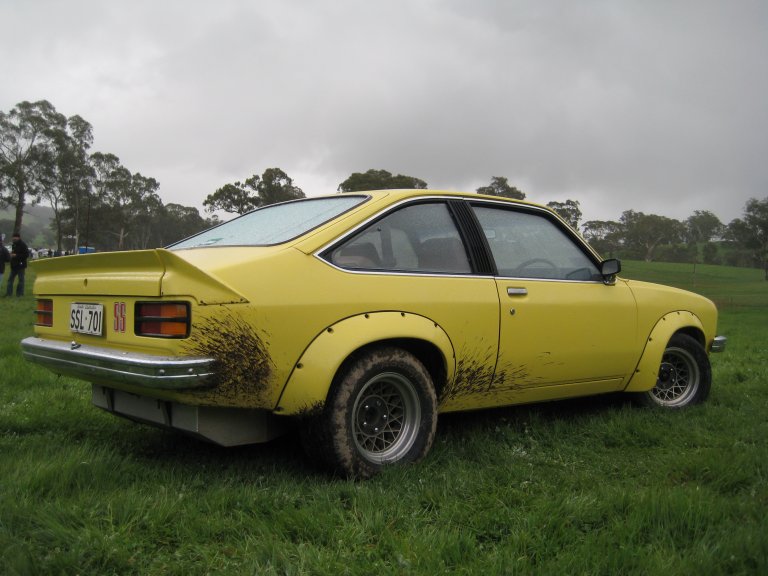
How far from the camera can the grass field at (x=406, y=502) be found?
215cm

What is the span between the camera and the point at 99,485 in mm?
2773

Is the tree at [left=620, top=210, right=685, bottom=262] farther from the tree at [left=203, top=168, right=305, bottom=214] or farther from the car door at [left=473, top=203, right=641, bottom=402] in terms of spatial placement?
the car door at [left=473, top=203, right=641, bottom=402]

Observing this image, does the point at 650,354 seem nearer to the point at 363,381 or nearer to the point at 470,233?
the point at 470,233

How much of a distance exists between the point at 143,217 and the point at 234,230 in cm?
7109

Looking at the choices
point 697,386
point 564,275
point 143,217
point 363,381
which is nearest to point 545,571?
point 363,381

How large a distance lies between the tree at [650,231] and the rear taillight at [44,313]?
166 ft

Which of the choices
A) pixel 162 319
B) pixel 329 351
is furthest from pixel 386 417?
pixel 162 319

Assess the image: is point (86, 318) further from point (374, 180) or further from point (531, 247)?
point (374, 180)

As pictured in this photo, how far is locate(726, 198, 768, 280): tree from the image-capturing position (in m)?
48.9

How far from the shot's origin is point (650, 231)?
52.8 meters

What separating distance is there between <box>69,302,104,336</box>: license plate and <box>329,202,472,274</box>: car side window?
3.80 ft

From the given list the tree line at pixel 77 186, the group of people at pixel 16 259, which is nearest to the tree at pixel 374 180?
the tree line at pixel 77 186

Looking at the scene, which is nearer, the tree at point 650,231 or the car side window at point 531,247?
the car side window at point 531,247

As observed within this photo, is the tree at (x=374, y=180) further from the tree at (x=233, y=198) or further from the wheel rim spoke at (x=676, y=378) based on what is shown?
the wheel rim spoke at (x=676, y=378)
